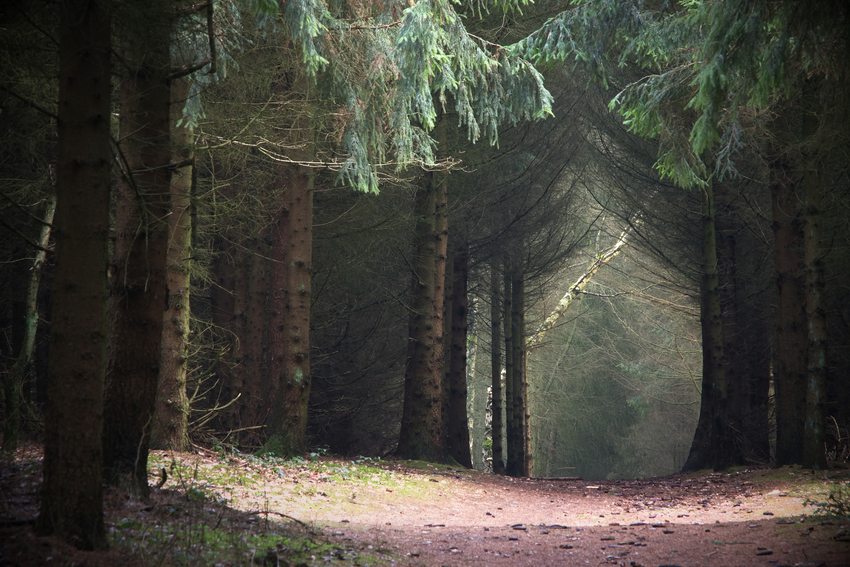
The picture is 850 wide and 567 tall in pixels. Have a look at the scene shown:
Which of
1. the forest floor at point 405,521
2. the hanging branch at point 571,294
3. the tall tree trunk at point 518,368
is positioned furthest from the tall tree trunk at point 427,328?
the hanging branch at point 571,294

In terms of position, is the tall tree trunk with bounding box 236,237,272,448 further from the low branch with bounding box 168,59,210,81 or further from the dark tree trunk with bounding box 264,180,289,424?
the low branch with bounding box 168,59,210,81

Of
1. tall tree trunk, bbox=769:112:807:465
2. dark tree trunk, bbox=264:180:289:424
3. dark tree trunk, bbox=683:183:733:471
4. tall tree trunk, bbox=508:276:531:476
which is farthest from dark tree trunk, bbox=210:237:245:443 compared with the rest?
dark tree trunk, bbox=683:183:733:471

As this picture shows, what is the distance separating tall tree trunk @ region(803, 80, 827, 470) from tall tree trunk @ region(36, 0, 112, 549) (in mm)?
9024

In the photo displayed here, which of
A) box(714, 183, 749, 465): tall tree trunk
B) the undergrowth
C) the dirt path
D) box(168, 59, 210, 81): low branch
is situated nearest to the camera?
the undergrowth

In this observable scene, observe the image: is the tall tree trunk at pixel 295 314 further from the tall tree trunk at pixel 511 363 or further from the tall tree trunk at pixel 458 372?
the tall tree trunk at pixel 511 363

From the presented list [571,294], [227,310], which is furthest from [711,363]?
[227,310]

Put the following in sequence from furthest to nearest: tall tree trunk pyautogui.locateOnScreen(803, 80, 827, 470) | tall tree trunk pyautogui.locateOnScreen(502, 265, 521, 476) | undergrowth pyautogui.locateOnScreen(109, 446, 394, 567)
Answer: tall tree trunk pyautogui.locateOnScreen(502, 265, 521, 476), tall tree trunk pyautogui.locateOnScreen(803, 80, 827, 470), undergrowth pyautogui.locateOnScreen(109, 446, 394, 567)

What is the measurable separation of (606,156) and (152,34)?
12636 millimetres

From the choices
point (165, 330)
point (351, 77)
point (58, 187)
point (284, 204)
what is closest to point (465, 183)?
point (284, 204)

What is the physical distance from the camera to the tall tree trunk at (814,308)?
8.61 m

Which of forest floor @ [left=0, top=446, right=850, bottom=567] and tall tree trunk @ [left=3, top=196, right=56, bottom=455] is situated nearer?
forest floor @ [left=0, top=446, right=850, bottom=567]

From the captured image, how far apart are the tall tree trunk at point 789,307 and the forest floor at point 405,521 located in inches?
28.4

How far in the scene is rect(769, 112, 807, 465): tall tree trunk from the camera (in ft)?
30.3

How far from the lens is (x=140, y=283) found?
15.7 ft
